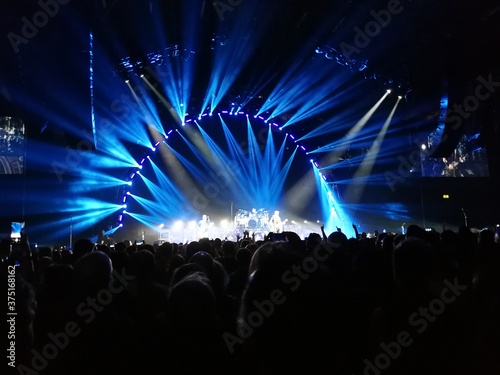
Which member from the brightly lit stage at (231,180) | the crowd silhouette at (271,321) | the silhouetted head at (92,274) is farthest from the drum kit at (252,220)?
the silhouetted head at (92,274)

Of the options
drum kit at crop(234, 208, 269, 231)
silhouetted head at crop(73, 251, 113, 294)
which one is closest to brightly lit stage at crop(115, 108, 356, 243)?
drum kit at crop(234, 208, 269, 231)

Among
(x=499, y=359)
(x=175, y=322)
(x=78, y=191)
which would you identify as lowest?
(x=499, y=359)

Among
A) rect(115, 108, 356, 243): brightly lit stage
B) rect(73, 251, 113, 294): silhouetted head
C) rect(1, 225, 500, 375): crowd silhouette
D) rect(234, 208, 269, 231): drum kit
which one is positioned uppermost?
rect(115, 108, 356, 243): brightly lit stage

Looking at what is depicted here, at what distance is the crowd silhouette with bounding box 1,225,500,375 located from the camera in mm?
1455

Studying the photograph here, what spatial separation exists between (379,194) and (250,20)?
977 centimetres

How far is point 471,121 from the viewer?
42.2ft

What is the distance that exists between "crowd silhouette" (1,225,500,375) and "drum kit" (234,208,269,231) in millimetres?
17383

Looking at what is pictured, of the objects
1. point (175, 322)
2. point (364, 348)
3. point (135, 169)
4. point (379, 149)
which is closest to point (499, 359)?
point (364, 348)

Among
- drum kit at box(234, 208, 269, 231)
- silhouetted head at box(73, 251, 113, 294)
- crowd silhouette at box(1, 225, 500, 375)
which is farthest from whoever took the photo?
drum kit at box(234, 208, 269, 231)

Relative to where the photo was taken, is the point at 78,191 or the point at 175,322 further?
the point at 78,191

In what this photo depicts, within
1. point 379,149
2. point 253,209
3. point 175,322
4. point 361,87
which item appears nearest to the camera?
point 175,322

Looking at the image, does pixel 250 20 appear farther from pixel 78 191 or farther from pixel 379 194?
pixel 379 194

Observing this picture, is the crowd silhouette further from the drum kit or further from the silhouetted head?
the drum kit

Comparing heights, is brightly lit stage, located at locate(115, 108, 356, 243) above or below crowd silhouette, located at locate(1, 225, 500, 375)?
above
